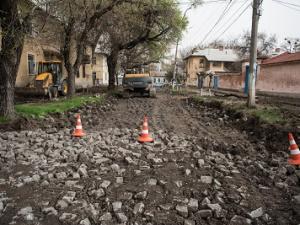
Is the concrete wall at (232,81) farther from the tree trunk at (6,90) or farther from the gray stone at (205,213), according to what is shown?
the gray stone at (205,213)

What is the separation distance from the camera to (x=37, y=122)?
8.98 m

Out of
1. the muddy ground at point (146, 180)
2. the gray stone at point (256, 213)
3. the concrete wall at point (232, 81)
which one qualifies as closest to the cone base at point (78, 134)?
the muddy ground at point (146, 180)

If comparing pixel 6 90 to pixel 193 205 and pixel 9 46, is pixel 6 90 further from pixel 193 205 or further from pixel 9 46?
pixel 193 205

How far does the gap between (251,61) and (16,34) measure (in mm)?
8950

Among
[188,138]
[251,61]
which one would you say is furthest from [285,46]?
[188,138]

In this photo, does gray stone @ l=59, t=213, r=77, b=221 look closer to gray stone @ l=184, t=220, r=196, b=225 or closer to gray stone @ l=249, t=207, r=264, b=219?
gray stone @ l=184, t=220, r=196, b=225

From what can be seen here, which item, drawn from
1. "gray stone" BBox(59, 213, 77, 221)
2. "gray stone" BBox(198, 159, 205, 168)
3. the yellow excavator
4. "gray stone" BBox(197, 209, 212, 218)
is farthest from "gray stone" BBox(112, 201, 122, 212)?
the yellow excavator

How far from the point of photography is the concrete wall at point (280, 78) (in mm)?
18375

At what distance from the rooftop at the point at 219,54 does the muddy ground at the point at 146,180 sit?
181 ft

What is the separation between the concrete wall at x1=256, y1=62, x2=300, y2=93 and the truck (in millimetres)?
8847

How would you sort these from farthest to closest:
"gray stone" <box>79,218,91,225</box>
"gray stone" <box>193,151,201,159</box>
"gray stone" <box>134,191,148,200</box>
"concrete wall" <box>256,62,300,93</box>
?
1. "concrete wall" <box>256,62,300,93</box>
2. "gray stone" <box>193,151,201,159</box>
3. "gray stone" <box>134,191,148,200</box>
4. "gray stone" <box>79,218,91,225</box>

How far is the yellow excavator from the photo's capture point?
1764cm

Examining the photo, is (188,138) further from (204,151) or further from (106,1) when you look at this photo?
(106,1)

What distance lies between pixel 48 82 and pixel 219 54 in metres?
49.1
